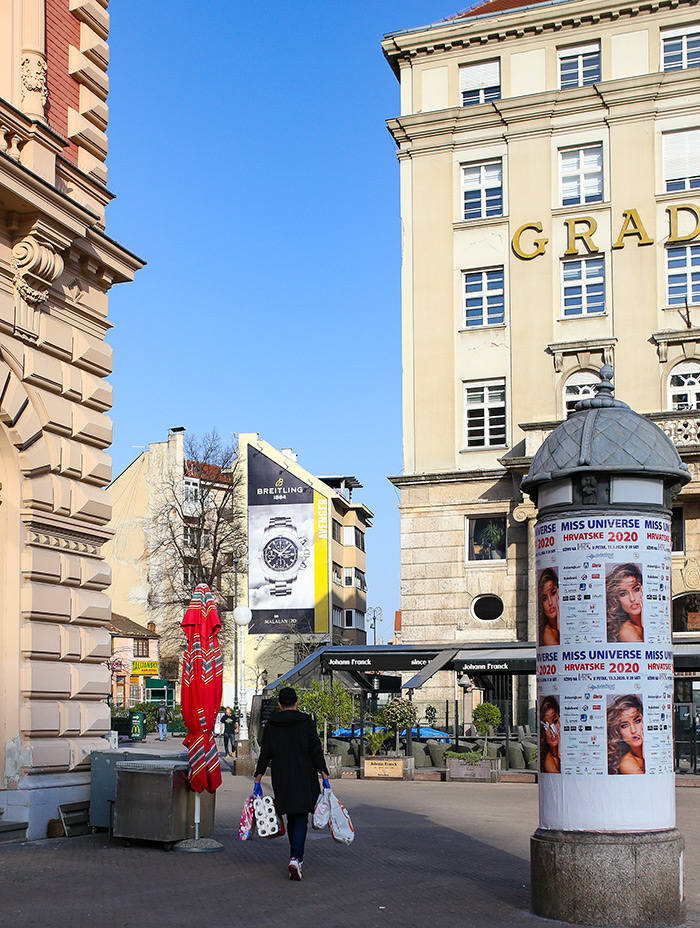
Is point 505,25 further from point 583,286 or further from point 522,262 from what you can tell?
point 583,286

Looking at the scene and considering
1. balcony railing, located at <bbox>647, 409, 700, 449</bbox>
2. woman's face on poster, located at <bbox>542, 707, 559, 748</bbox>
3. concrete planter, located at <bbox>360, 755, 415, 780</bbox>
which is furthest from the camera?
balcony railing, located at <bbox>647, 409, 700, 449</bbox>

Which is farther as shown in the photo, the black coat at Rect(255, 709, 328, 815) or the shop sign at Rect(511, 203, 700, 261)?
the shop sign at Rect(511, 203, 700, 261)

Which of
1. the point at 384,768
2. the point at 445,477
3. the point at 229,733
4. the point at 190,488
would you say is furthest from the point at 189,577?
the point at 384,768

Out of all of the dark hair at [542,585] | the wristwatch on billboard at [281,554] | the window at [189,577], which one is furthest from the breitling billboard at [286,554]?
the dark hair at [542,585]

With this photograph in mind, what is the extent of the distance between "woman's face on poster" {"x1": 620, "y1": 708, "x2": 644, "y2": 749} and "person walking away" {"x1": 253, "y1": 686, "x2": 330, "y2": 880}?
300cm

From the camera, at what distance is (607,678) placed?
31.5 feet

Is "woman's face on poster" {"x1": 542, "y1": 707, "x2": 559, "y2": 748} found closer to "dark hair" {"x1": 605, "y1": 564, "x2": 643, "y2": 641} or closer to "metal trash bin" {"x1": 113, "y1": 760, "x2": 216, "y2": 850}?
"dark hair" {"x1": 605, "y1": 564, "x2": 643, "y2": 641}

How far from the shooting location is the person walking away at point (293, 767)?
1120 cm

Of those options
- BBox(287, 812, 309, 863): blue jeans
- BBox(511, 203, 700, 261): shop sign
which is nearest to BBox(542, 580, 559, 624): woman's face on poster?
BBox(287, 812, 309, 863): blue jeans

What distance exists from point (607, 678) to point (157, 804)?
587 centimetres

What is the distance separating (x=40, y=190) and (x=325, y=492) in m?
59.2

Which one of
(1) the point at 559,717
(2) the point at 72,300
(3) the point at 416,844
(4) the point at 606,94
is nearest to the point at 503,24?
(4) the point at 606,94

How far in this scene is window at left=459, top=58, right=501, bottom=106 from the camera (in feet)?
132

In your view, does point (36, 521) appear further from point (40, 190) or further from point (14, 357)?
point (40, 190)
